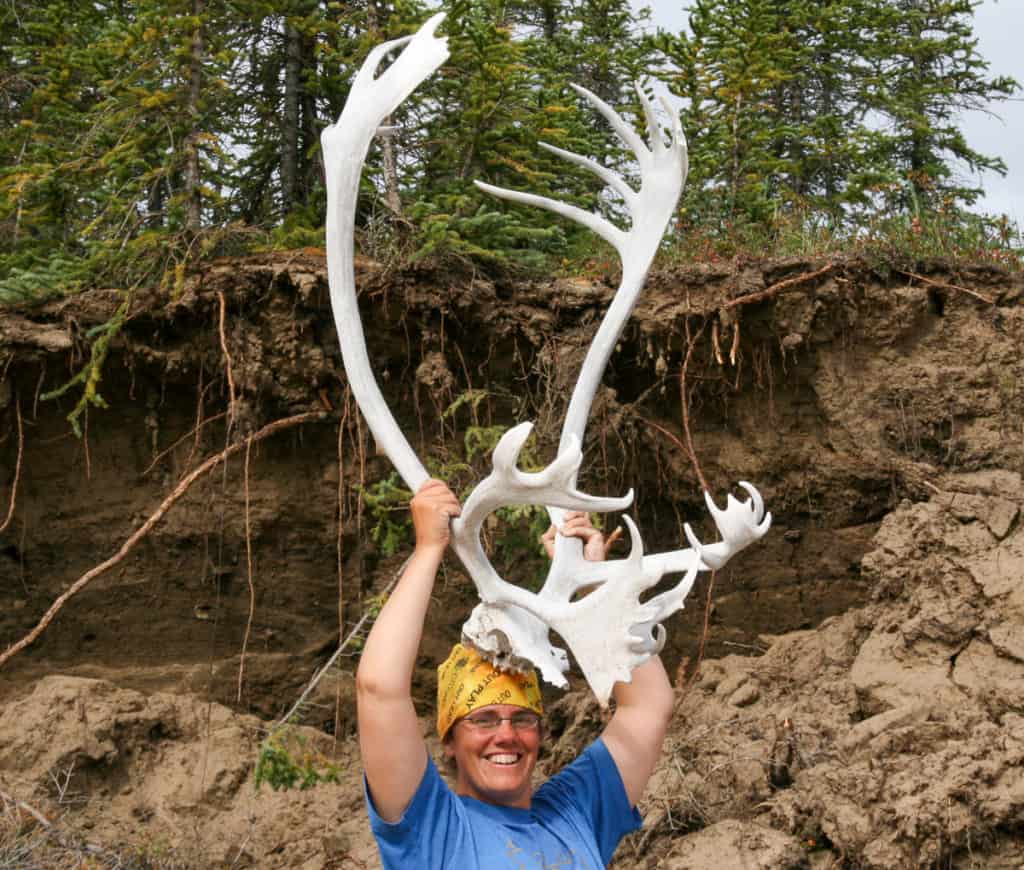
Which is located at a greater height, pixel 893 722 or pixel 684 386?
pixel 684 386

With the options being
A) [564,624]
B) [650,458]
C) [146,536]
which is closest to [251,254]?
[146,536]

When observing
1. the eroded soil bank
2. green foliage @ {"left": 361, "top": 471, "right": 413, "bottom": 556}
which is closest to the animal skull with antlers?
the eroded soil bank

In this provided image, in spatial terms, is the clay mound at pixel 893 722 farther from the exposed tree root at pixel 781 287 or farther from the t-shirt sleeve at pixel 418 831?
the t-shirt sleeve at pixel 418 831

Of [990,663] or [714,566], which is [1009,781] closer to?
[990,663]

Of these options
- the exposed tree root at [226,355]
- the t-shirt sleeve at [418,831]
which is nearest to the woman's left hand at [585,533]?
the t-shirt sleeve at [418,831]

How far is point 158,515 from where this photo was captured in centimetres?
556

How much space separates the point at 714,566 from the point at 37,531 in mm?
4267

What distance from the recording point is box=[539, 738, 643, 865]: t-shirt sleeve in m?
3.07

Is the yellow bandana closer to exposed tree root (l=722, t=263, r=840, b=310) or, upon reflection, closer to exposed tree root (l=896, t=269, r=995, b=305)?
exposed tree root (l=722, t=263, r=840, b=310)

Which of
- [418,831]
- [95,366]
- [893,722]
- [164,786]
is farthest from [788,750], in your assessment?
[95,366]

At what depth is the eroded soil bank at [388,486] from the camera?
5473mm

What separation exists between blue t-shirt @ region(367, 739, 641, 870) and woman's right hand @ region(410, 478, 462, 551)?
565mm

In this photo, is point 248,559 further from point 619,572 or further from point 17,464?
point 619,572

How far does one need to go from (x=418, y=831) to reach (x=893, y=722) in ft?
9.21
